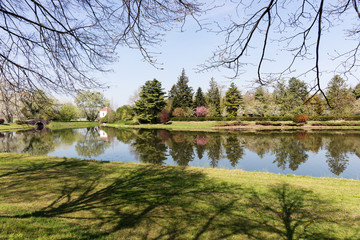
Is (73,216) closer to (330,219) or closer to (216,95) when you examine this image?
(330,219)

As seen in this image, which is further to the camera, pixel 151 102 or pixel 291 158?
pixel 151 102

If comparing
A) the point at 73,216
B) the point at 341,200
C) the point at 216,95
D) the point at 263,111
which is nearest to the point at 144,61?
the point at 73,216

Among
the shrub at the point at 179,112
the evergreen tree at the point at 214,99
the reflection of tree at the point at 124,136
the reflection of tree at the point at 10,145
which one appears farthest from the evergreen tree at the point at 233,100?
the reflection of tree at the point at 10,145

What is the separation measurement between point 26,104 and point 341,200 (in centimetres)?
765

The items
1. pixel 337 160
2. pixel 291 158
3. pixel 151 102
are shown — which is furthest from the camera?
pixel 151 102

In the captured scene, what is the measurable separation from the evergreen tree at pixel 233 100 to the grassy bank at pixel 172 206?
33.8m

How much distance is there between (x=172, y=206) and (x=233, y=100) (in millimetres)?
38071

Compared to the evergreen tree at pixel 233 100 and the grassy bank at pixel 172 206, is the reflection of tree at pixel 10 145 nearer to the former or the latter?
the grassy bank at pixel 172 206

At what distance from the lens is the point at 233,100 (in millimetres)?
39688

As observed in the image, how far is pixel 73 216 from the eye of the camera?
3.35 metres

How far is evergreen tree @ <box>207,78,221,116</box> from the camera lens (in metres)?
42.1

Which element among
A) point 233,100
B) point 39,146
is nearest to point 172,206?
point 39,146

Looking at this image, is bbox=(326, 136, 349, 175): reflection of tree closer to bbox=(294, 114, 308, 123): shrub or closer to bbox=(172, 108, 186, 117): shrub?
bbox=(294, 114, 308, 123): shrub

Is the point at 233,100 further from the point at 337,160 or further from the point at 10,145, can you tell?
the point at 10,145
